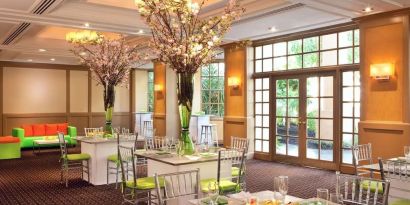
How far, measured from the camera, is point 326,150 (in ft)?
27.1

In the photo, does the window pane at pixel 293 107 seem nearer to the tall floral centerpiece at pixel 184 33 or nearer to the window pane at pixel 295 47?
the window pane at pixel 295 47

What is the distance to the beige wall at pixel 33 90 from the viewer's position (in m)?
13.6

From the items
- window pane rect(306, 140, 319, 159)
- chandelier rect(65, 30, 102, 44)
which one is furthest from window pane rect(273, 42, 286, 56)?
chandelier rect(65, 30, 102, 44)

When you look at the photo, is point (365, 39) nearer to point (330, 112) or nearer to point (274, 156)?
point (330, 112)

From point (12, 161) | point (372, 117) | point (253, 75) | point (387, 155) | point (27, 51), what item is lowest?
point (12, 161)

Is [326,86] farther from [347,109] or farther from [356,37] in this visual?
[356,37]

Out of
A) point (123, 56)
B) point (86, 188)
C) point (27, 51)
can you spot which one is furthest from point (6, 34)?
point (86, 188)

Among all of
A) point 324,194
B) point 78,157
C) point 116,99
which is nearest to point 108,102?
point 78,157

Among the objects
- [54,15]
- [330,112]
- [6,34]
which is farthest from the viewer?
[6,34]

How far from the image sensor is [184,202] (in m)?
4.66

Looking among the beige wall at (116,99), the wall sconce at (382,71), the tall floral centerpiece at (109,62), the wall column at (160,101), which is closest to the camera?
the wall sconce at (382,71)

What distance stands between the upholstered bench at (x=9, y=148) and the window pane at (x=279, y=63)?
7343 mm

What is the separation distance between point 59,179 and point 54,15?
3.19m

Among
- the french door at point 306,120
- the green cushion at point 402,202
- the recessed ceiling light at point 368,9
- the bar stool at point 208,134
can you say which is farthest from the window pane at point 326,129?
the bar stool at point 208,134
